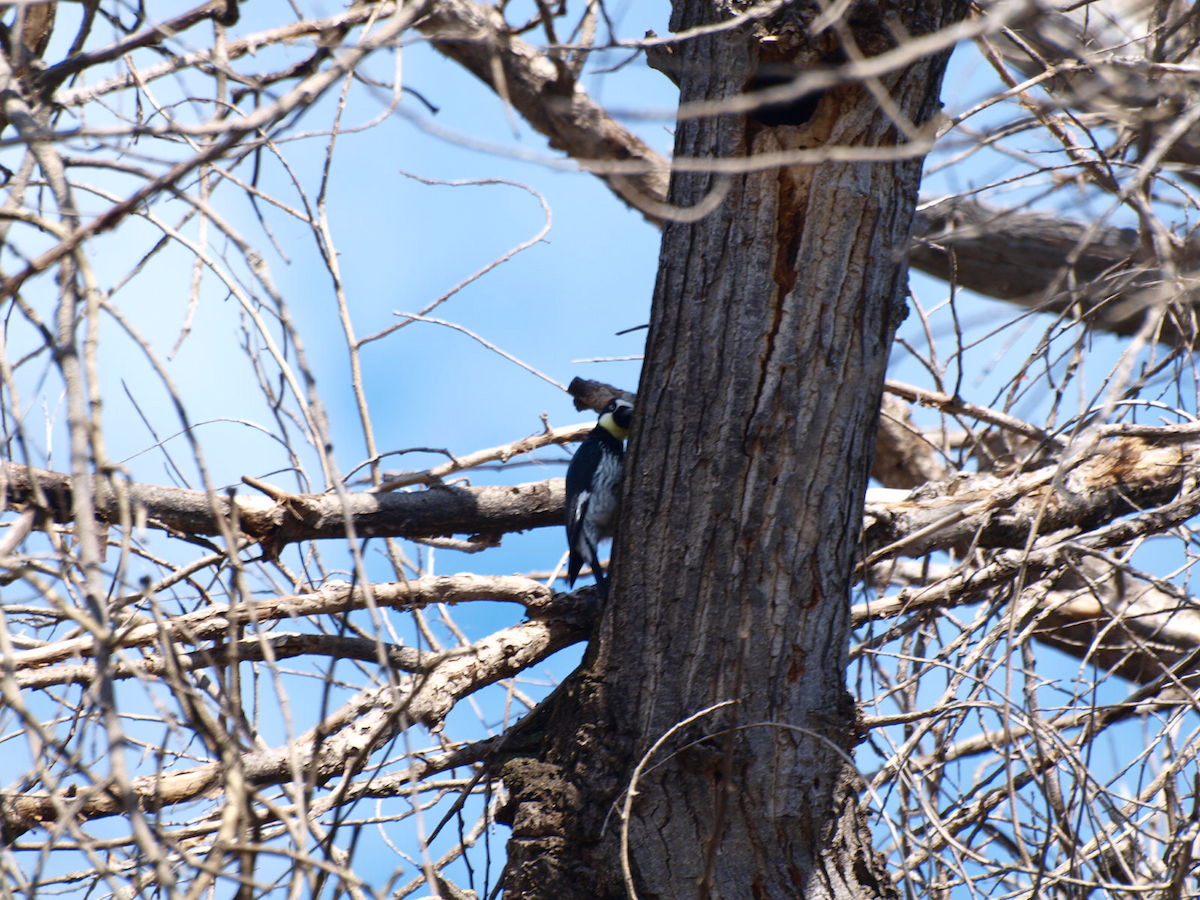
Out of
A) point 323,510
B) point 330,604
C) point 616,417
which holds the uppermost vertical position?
point 616,417

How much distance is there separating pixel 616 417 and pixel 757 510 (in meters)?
1.75

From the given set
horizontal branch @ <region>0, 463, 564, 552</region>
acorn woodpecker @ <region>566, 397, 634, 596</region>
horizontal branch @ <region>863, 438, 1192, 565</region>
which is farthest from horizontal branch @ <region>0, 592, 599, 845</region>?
horizontal branch @ <region>863, 438, 1192, 565</region>

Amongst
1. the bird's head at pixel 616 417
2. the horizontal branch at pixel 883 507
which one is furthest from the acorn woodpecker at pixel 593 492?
the horizontal branch at pixel 883 507

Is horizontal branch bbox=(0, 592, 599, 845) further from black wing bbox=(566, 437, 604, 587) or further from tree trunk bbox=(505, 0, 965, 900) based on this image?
black wing bbox=(566, 437, 604, 587)

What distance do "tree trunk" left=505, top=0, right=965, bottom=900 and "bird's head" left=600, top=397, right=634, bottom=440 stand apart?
95 centimetres

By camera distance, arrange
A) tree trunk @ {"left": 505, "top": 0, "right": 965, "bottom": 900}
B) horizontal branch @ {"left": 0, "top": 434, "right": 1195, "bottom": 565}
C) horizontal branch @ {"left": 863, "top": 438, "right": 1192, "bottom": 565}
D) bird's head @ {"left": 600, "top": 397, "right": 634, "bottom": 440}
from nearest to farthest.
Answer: tree trunk @ {"left": 505, "top": 0, "right": 965, "bottom": 900} → horizontal branch @ {"left": 0, "top": 434, "right": 1195, "bottom": 565} → horizontal branch @ {"left": 863, "top": 438, "right": 1192, "bottom": 565} → bird's head @ {"left": 600, "top": 397, "right": 634, "bottom": 440}

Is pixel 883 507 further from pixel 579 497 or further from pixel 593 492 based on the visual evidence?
pixel 593 492

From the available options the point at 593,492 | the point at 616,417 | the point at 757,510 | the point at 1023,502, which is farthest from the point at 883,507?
the point at 616,417

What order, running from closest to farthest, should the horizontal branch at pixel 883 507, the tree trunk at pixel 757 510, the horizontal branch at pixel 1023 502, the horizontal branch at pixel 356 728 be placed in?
the horizontal branch at pixel 356 728 → the tree trunk at pixel 757 510 → the horizontal branch at pixel 883 507 → the horizontal branch at pixel 1023 502

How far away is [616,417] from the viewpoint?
11.8 ft

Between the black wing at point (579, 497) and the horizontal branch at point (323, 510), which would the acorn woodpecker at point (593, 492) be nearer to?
the black wing at point (579, 497)

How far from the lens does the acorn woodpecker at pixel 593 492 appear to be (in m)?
2.92

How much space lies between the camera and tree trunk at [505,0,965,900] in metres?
1.87

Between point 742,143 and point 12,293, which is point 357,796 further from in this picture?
point 742,143
